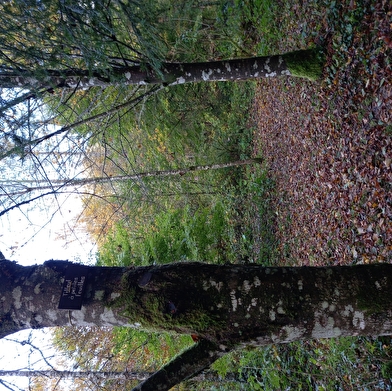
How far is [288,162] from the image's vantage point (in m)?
7.58

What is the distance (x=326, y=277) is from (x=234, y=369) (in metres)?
6.24

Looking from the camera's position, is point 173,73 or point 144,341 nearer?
point 173,73

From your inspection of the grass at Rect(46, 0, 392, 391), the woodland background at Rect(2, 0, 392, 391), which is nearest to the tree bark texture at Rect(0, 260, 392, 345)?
the woodland background at Rect(2, 0, 392, 391)

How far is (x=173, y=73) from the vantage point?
4.74 metres

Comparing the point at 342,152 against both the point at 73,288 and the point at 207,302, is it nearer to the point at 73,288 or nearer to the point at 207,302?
the point at 207,302

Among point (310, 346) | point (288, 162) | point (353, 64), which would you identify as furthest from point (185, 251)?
point (353, 64)

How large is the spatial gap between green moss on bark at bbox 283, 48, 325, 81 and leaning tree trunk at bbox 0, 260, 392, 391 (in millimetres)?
3714

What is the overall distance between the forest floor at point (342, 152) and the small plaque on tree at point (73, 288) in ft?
10.7

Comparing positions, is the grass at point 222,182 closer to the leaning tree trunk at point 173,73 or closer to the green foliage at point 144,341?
the green foliage at point 144,341

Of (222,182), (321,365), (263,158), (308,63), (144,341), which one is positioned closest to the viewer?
(321,365)

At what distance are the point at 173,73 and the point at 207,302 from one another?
2.99 meters

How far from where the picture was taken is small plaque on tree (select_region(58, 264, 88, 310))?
2757mm

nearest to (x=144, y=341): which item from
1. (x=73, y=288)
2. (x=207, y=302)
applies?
(x=73, y=288)

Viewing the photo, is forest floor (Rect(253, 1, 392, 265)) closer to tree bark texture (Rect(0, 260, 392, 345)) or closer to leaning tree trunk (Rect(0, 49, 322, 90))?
leaning tree trunk (Rect(0, 49, 322, 90))
